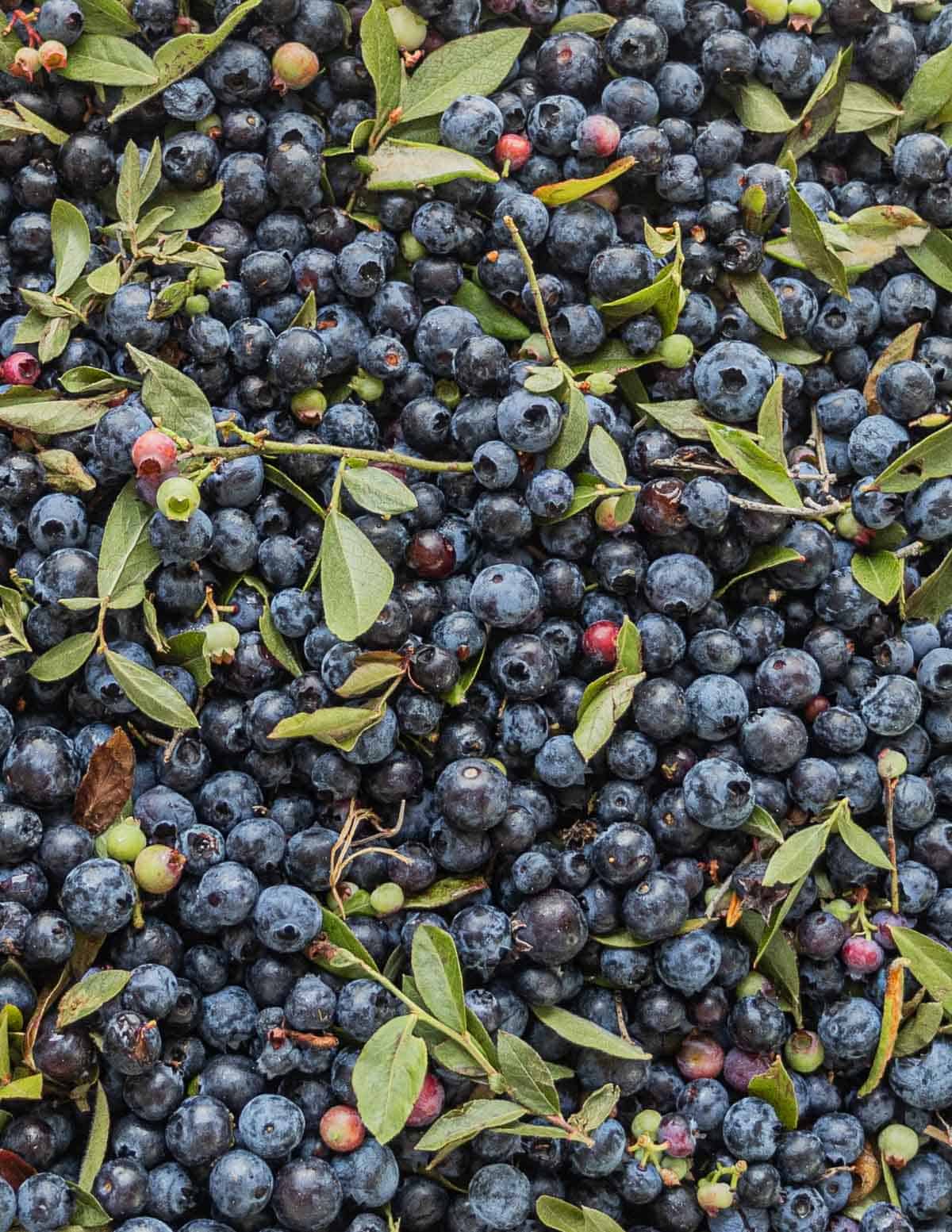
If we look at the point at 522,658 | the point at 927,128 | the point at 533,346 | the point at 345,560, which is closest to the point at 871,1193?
the point at 522,658

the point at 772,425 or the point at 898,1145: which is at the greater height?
the point at 772,425

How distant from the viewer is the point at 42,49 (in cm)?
181

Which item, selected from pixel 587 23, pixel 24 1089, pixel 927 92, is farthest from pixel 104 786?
pixel 927 92

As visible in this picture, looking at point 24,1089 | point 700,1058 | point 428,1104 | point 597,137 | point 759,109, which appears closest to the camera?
point 24,1089

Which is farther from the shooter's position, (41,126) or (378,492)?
(41,126)

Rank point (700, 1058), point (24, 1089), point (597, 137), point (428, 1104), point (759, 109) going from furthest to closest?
point (759, 109), point (597, 137), point (700, 1058), point (428, 1104), point (24, 1089)

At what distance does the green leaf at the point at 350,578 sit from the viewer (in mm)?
1586

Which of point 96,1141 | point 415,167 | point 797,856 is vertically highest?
point 415,167

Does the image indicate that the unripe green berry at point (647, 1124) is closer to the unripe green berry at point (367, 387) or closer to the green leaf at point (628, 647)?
the green leaf at point (628, 647)

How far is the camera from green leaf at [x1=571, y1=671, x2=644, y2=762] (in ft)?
5.41

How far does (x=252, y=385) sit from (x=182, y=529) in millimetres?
263

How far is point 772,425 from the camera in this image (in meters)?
1.76

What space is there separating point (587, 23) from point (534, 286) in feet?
1.61

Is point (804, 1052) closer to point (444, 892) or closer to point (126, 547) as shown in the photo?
point (444, 892)
